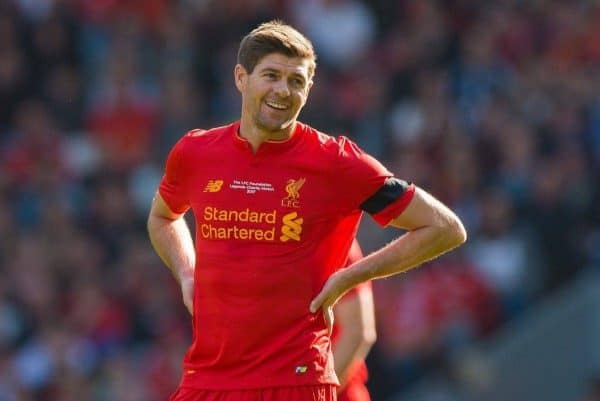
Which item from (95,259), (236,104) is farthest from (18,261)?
(236,104)

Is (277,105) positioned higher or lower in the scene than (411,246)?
higher

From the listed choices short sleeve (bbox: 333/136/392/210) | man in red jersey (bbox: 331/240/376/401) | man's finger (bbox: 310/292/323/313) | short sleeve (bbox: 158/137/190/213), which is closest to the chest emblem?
short sleeve (bbox: 333/136/392/210)

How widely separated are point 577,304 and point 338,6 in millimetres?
4184

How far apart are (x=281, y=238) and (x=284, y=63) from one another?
68 centimetres

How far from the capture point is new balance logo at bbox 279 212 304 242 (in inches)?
252

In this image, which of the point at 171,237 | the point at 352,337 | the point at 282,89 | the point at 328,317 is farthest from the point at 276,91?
the point at 352,337

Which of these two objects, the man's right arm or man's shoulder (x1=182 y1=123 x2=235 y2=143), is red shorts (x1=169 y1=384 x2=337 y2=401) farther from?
man's shoulder (x1=182 y1=123 x2=235 y2=143)

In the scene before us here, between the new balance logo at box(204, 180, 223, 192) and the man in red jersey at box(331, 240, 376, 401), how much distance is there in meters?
1.08

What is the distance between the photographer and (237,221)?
643cm

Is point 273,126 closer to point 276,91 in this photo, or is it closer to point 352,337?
point 276,91

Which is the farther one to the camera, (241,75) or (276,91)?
(241,75)

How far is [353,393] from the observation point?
24.9ft

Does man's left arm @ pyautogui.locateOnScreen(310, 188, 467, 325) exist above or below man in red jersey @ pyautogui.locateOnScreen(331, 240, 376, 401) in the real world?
above

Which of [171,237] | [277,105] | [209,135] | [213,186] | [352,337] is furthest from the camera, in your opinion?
[352,337]
